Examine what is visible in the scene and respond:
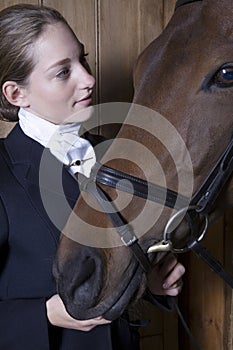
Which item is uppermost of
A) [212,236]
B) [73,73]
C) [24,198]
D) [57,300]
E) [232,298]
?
[73,73]

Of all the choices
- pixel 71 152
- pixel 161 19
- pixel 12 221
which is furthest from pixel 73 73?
pixel 161 19

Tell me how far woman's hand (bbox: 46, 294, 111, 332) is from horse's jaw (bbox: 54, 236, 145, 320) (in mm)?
36

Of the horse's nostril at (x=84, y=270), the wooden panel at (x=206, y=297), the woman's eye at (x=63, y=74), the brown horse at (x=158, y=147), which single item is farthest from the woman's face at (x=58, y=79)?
the wooden panel at (x=206, y=297)

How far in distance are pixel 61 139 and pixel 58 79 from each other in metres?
0.10

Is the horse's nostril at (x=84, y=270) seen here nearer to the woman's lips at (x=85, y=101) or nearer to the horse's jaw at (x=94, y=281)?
the horse's jaw at (x=94, y=281)

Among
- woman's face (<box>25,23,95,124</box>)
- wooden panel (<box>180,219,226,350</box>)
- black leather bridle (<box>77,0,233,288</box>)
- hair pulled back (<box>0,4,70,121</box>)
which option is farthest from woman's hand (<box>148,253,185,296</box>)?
wooden panel (<box>180,219,226,350</box>)

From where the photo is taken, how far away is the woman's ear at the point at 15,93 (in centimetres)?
98

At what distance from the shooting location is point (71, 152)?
3.20 feet

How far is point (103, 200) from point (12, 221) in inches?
7.9

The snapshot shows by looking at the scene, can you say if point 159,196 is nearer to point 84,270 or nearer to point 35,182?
point 84,270

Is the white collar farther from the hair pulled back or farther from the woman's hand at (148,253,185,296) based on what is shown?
the woman's hand at (148,253,185,296)

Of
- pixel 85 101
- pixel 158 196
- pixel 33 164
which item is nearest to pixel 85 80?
pixel 85 101

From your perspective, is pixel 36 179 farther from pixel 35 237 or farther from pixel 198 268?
pixel 198 268

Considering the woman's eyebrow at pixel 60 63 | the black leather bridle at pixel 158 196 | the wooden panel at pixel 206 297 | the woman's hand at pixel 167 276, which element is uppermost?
the woman's eyebrow at pixel 60 63
